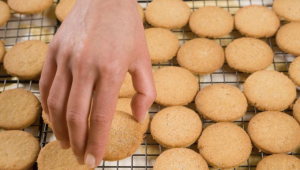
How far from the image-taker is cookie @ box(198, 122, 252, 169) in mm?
1296

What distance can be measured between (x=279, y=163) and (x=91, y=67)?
0.90m

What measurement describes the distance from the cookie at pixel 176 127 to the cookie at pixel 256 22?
23.6 inches

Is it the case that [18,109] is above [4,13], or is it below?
below

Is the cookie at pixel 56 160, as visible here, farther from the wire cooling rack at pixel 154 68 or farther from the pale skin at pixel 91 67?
the pale skin at pixel 91 67

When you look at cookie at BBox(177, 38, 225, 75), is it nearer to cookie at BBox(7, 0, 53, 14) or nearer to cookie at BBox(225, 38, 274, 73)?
cookie at BBox(225, 38, 274, 73)

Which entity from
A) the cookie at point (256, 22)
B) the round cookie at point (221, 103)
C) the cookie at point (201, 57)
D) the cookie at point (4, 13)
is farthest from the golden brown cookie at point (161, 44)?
the cookie at point (4, 13)

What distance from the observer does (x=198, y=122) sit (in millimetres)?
1398

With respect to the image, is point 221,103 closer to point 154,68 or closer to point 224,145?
point 224,145

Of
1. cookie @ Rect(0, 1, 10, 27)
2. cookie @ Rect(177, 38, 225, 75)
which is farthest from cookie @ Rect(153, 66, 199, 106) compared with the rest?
cookie @ Rect(0, 1, 10, 27)

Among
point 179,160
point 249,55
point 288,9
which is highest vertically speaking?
point 288,9

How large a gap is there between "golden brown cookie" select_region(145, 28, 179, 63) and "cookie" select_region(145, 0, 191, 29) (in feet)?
0.19

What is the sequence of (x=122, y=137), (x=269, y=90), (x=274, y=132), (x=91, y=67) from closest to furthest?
1. (x=91, y=67)
2. (x=122, y=137)
3. (x=274, y=132)
4. (x=269, y=90)

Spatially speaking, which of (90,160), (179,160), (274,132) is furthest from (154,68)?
(90,160)

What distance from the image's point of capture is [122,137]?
1.16m
